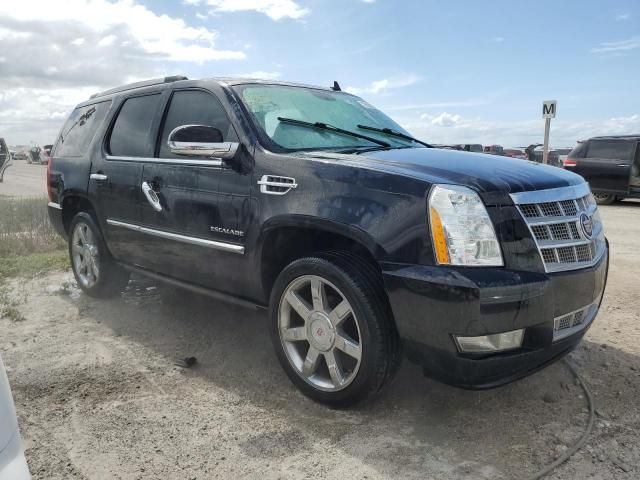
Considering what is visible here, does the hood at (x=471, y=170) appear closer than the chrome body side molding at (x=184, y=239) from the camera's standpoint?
Yes

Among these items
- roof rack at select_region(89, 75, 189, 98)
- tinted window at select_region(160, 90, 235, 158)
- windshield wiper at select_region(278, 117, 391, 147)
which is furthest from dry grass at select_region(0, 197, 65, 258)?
windshield wiper at select_region(278, 117, 391, 147)

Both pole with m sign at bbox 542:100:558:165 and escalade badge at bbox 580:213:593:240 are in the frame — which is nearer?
escalade badge at bbox 580:213:593:240

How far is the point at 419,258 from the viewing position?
2562mm

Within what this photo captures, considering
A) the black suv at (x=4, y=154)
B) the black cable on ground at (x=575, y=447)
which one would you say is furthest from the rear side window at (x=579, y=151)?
the black suv at (x=4, y=154)

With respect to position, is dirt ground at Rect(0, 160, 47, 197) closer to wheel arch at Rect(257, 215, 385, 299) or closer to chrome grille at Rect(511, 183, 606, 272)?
wheel arch at Rect(257, 215, 385, 299)

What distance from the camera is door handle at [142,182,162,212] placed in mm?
3989

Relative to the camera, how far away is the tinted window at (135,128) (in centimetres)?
425

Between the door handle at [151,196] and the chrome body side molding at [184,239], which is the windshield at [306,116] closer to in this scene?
the chrome body side molding at [184,239]

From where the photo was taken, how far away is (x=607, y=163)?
13578mm

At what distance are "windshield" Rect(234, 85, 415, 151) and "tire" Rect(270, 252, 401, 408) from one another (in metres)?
0.85

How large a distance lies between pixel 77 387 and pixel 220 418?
3.27 feet

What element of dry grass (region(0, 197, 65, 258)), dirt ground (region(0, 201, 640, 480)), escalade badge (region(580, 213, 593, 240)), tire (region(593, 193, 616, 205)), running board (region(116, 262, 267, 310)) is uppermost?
escalade badge (region(580, 213, 593, 240))

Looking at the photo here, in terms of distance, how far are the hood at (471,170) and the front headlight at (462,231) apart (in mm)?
89

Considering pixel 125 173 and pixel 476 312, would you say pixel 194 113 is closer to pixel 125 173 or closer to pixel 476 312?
pixel 125 173
